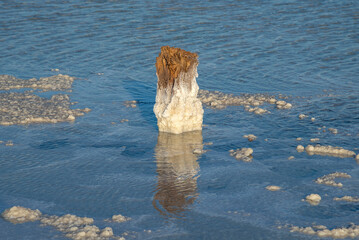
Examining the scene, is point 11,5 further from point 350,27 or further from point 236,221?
point 236,221

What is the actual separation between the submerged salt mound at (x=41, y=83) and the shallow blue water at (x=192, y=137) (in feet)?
1.03

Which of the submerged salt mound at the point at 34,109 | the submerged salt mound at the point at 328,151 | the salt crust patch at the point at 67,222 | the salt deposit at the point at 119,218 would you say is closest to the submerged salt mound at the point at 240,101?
the submerged salt mound at the point at 328,151

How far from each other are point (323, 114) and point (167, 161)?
350 cm

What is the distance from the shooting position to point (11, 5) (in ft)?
66.9

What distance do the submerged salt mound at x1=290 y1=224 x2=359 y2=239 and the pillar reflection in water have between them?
133 centimetres

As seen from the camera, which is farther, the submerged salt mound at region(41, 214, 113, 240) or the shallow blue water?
the shallow blue water

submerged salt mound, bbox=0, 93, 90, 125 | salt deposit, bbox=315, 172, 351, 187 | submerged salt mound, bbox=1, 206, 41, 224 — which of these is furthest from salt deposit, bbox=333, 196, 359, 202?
submerged salt mound, bbox=0, 93, 90, 125

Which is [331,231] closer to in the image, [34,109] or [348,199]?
[348,199]

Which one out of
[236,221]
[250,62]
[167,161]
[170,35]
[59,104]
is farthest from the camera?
[170,35]

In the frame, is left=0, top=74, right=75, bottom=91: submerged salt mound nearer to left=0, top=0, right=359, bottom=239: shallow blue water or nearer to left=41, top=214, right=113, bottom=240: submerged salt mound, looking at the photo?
left=0, top=0, right=359, bottom=239: shallow blue water

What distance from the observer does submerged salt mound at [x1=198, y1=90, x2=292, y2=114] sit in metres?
9.68

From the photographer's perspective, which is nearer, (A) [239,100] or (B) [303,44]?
(A) [239,100]

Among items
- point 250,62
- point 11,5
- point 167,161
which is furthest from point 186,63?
point 11,5

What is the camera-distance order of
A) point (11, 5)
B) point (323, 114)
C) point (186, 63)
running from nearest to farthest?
point (186, 63)
point (323, 114)
point (11, 5)
